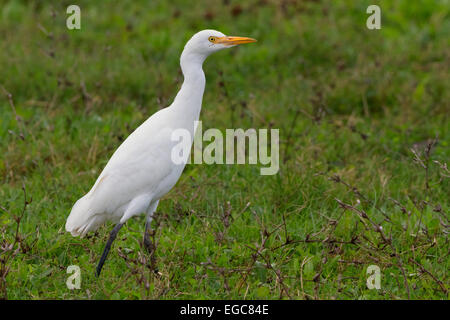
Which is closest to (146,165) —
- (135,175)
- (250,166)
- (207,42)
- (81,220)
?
(135,175)

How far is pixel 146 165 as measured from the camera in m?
4.38

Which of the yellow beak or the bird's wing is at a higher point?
the yellow beak

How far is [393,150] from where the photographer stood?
634cm

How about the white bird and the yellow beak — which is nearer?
the white bird

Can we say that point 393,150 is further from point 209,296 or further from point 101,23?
point 101,23

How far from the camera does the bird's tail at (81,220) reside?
4453 mm

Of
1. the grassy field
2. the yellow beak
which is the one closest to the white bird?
the yellow beak

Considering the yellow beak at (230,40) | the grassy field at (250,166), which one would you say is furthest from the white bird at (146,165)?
the grassy field at (250,166)

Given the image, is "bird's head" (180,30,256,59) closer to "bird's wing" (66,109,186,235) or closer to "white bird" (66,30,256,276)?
"white bird" (66,30,256,276)

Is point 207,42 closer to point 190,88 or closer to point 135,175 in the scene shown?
point 190,88

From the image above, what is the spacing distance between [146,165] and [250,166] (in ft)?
5.49

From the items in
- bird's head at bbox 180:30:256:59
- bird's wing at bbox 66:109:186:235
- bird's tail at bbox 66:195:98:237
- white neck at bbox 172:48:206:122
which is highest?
bird's head at bbox 180:30:256:59

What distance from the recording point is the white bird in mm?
4379
